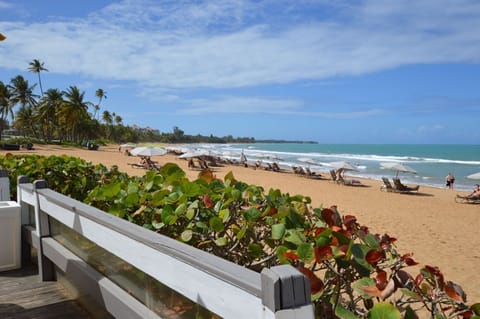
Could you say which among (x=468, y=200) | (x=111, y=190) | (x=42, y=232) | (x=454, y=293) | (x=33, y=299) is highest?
(x=111, y=190)

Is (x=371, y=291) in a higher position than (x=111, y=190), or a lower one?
lower

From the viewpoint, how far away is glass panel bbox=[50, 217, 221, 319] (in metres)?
1.37

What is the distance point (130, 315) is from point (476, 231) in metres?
11.8

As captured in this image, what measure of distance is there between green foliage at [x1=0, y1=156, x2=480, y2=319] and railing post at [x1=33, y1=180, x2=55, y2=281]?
0.73 m

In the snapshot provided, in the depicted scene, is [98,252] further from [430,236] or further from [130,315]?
[430,236]

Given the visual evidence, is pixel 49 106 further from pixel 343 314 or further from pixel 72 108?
pixel 343 314

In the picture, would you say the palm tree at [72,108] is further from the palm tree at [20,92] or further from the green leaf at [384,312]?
the green leaf at [384,312]

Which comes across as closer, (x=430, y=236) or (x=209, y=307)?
(x=209, y=307)

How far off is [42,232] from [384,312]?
2769 mm

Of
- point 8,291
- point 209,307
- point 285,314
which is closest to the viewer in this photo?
point 285,314

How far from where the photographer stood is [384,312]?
957 millimetres

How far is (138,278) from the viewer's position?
1.73 metres

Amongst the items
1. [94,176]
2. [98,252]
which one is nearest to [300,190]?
[94,176]

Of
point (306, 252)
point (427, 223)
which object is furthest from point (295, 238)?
point (427, 223)
